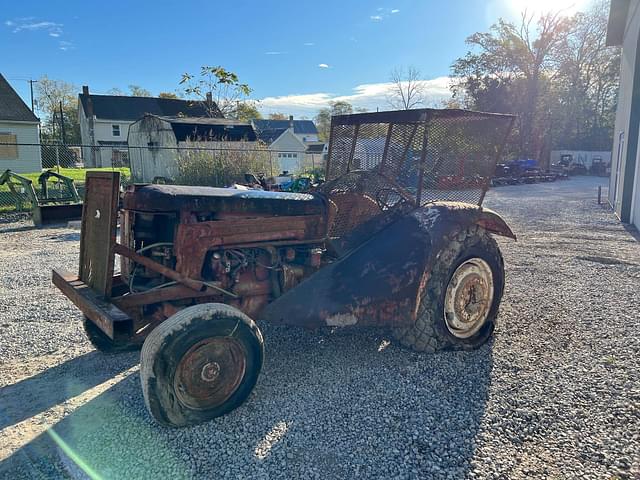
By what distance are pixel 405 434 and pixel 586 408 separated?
1.38 metres

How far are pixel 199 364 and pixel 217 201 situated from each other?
1184mm

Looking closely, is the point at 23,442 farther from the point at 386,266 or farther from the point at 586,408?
the point at 586,408

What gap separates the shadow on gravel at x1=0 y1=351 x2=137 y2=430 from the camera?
3.53m

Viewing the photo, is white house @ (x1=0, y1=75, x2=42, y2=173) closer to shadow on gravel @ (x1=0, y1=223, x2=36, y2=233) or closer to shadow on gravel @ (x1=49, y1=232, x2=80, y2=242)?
shadow on gravel @ (x1=0, y1=223, x2=36, y2=233)

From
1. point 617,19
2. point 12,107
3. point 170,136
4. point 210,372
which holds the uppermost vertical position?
point 617,19

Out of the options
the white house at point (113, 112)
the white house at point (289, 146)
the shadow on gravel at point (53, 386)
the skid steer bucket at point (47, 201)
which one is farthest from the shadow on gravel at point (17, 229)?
the white house at point (113, 112)

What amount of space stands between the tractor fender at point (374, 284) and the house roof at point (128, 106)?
4801 centimetres

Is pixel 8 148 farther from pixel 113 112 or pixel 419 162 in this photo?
pixel 419 162

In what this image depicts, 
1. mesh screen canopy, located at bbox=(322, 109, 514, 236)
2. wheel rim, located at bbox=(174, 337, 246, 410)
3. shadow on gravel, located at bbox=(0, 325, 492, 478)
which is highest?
mesh screen canopy, located at bbox=(322, 109, 514, 236)

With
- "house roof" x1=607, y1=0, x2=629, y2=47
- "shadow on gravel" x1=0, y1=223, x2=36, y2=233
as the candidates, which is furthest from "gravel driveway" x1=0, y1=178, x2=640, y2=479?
"house roof" x1=607, y1=0, x2=629, y2=47

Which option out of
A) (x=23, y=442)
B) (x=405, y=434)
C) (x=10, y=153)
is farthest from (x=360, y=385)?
(x=10, y=153)

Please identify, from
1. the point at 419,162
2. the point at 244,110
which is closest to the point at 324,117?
the point at 244,110

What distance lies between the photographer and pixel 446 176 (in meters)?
4.50

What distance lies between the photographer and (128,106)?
5119 cm
